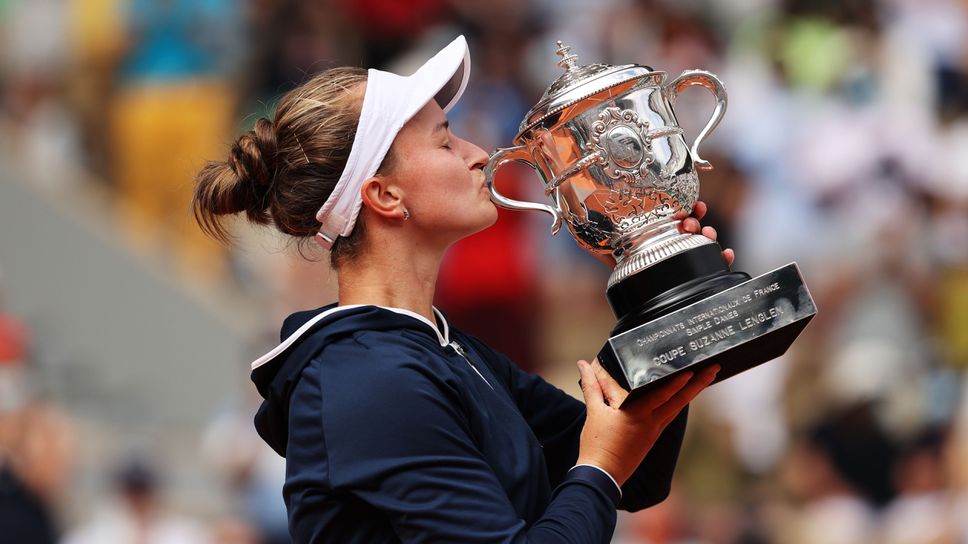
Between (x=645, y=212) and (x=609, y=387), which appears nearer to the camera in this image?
(x=609, y=387)

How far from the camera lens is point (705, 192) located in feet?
18.3

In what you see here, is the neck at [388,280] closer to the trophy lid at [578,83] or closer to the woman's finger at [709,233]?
the trophy lid at [578,83]

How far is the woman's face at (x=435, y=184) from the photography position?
200cm

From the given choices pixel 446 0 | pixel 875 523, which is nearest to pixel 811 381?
pixel 875 523

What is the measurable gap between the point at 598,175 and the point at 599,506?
20.8 inches

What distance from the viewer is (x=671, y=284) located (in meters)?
2.04

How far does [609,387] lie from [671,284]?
0.19 m

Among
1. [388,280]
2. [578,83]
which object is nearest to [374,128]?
[388,280]

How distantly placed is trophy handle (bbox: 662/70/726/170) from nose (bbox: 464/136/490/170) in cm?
30

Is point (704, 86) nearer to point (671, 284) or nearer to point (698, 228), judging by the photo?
point (698, 228)

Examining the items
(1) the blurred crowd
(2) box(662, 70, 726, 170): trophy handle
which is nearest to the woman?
(2) box(662, 70, 726, 170): trophy handle

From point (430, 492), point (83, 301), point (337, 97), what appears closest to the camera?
point (430, 492)

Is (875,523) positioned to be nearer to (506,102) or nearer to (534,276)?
(534,276)

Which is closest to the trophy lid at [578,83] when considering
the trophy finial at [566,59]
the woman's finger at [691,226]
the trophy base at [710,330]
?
the trophy finial at [566,59]
